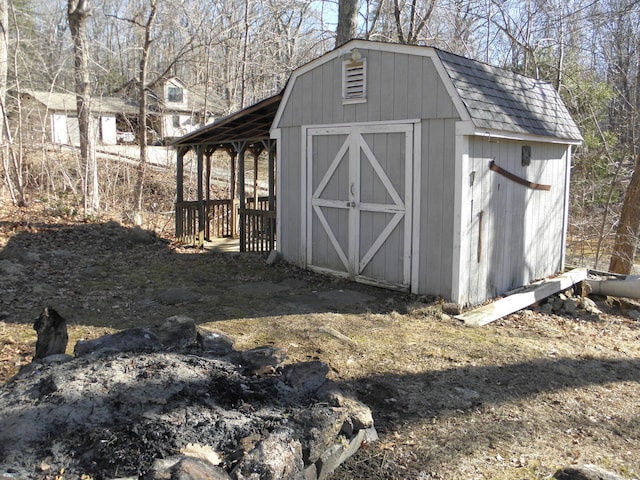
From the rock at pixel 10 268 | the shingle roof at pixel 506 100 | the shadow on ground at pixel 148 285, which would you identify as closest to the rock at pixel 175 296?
the shadow on ground at pixel 148 285

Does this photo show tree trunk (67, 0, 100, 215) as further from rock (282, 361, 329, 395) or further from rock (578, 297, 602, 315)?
rock (282, 361, 329, 395)

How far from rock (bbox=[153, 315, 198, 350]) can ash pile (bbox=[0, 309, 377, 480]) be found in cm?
14

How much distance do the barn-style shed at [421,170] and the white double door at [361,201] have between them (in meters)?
0.02

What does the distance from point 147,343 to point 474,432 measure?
2375 mm

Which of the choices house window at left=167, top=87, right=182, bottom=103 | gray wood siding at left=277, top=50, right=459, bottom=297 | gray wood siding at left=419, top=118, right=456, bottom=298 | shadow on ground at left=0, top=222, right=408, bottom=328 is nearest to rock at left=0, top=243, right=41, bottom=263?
shadow on ground at left=0, top=222, right=408, bottom=328

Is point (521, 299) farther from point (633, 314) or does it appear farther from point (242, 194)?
point (242, 194)

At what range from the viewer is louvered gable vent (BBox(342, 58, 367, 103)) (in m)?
7.68

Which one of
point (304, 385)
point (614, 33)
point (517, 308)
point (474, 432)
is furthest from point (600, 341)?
point (614, 33)

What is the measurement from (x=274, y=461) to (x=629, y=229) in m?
10.5

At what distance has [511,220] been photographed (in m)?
7.88

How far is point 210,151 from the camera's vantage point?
42.5 ft

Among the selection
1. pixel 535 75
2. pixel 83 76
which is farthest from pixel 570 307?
pixel 83 76

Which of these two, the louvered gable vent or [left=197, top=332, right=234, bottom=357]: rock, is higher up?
the louvered gable vent

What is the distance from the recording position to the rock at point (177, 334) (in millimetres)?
4264
